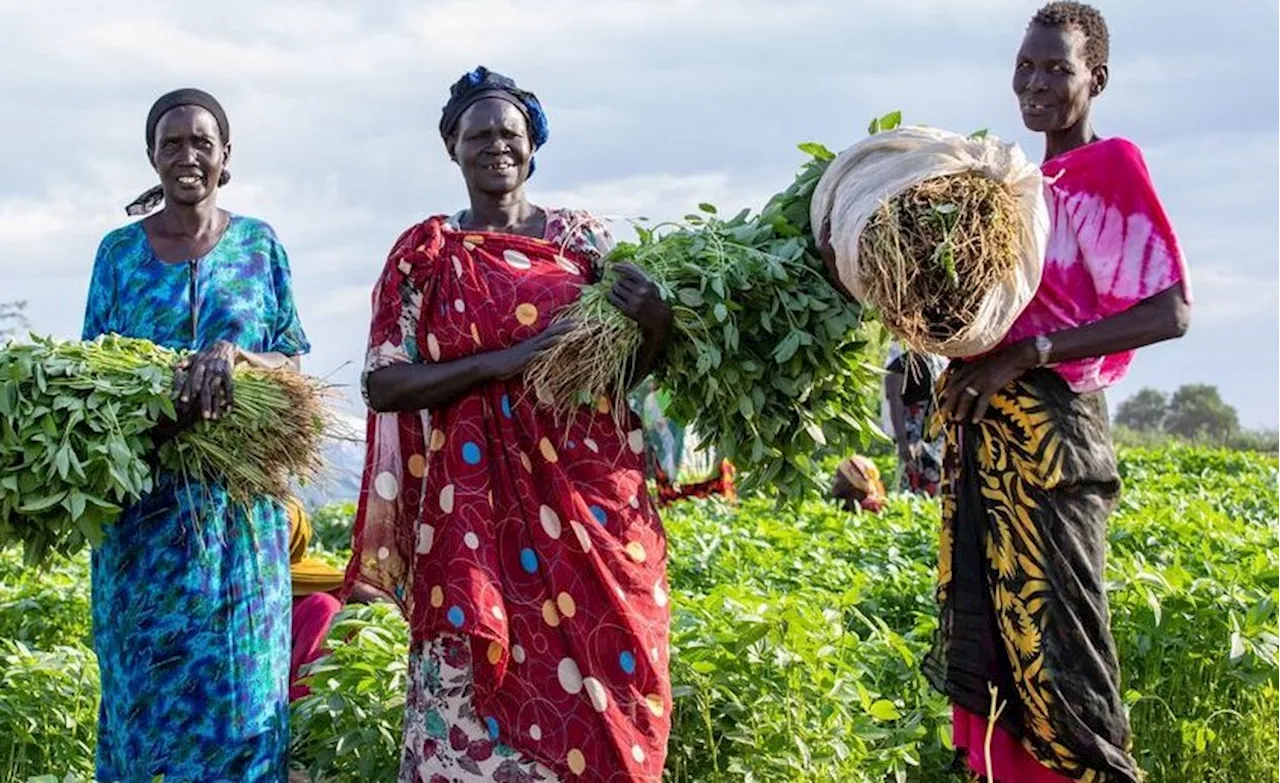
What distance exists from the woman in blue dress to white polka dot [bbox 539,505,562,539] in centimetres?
85

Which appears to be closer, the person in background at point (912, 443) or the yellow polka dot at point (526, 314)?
the yellow polka dot at point (526, 314)

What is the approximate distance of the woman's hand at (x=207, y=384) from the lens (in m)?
4.17

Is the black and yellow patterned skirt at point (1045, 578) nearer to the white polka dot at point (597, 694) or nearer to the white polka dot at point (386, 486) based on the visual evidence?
the white polka dot at point (597, 694)

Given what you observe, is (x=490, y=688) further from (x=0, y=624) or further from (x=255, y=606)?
(x=0, y=624)

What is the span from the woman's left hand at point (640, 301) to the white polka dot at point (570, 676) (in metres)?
0.79

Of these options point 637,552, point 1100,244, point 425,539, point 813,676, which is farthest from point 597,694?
point 1100,244

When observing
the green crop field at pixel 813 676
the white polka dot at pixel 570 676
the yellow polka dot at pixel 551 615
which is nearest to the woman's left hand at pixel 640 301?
the yellow polka dot at pixel 551 615

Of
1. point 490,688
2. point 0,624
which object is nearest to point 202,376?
point 490,688

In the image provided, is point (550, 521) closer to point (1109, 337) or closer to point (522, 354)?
point (522, 354)

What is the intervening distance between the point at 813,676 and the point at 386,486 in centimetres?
118

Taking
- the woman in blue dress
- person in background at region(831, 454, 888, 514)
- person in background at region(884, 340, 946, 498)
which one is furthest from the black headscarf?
person in background at region(831, 454, 888, 514)

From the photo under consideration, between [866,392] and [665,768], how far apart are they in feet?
3.59

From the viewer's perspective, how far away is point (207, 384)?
418 centimetres

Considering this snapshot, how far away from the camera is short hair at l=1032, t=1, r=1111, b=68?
400 cm
